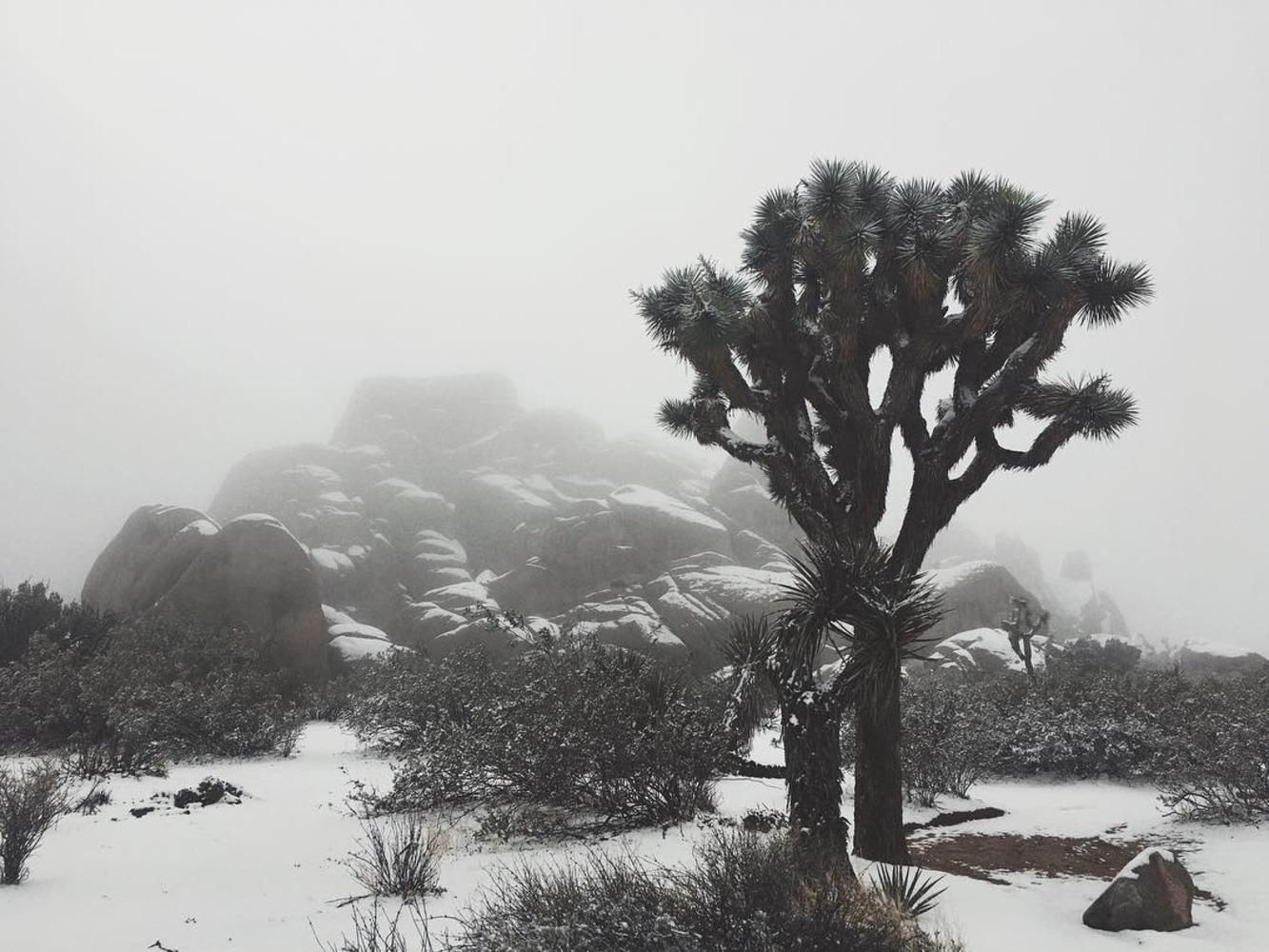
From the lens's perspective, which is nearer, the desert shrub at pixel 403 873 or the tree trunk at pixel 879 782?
the desert shrub at pixel 403 873

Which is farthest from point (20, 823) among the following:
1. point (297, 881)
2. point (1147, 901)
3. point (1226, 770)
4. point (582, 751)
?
point (1226, 770)

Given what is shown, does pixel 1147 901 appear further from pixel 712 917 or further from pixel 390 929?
pixel 390 929

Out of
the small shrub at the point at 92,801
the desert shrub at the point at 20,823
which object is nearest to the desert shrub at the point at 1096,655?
the small shrub at the point at 92,801

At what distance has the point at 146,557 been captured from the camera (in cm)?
3017

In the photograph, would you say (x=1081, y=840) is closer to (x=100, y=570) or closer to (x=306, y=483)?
(x=100, y=570)

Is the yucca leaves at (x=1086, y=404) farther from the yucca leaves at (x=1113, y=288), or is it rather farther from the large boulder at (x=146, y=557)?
the large boulder at (x=146, y=557)

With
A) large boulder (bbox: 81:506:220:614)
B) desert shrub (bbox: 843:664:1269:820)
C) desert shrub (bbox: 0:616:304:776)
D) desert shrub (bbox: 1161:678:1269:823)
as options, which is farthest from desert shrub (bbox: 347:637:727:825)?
large boulder (bbox: 81:506:220:614)

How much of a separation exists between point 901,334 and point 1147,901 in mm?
6482

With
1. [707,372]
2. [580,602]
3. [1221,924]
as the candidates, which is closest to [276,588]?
[580,602]

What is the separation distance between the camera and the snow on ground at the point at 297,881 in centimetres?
496

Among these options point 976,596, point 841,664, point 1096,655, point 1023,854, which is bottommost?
point 1096,655

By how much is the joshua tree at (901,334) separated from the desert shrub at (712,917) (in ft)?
14.8

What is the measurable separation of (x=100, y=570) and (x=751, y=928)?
38.6 metres

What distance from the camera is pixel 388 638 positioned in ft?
112
